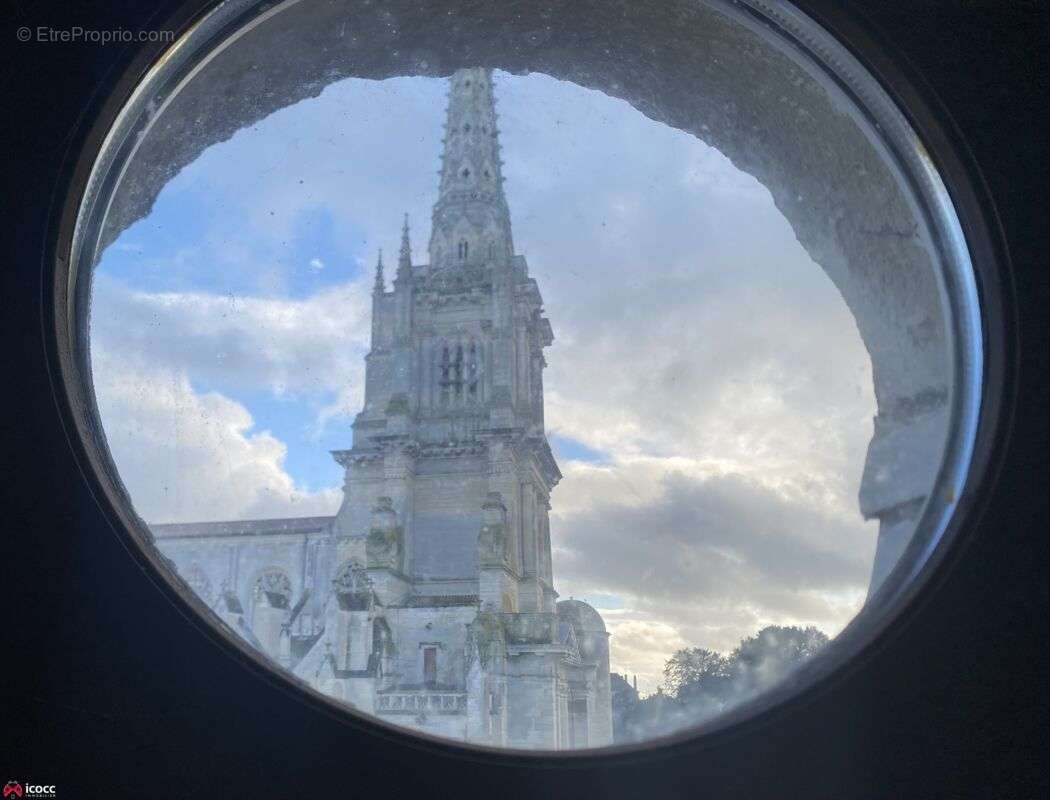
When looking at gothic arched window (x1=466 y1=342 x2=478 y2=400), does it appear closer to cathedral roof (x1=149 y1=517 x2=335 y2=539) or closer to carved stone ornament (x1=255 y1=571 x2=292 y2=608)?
carved stone ornament (x1=255 y1=571 x2=292 y2=608)

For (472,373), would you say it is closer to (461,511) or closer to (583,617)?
(461,511)

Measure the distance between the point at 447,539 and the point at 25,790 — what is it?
18642mm

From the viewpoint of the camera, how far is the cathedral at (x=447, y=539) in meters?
1.71

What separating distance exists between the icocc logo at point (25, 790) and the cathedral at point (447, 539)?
0.32 metres

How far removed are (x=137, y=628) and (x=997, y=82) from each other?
62.4 inches

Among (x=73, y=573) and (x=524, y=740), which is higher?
(x=73, y=573)

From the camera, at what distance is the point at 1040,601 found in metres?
1.31

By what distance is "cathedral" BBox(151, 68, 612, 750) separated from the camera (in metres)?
1.71

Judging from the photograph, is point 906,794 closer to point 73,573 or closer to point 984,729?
point 984,729

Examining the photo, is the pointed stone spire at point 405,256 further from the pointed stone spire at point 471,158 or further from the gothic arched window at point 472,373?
the gothic arched window at point 472,373

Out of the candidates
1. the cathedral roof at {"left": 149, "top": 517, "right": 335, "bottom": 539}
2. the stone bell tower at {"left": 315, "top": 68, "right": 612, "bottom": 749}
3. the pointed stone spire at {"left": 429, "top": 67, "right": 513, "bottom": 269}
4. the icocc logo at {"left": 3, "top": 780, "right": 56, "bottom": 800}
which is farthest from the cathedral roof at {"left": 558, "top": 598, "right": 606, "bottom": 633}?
the pointed stone spire at {"left": 429, "top": 67, "right": 513, "bottom": 269}

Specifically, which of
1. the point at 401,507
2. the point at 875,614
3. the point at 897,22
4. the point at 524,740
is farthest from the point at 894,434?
the point at 401,507

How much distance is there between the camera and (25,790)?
116 centimetres

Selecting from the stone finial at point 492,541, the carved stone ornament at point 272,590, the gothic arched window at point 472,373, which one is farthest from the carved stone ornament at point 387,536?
the carved stone ornament at point 272,590
